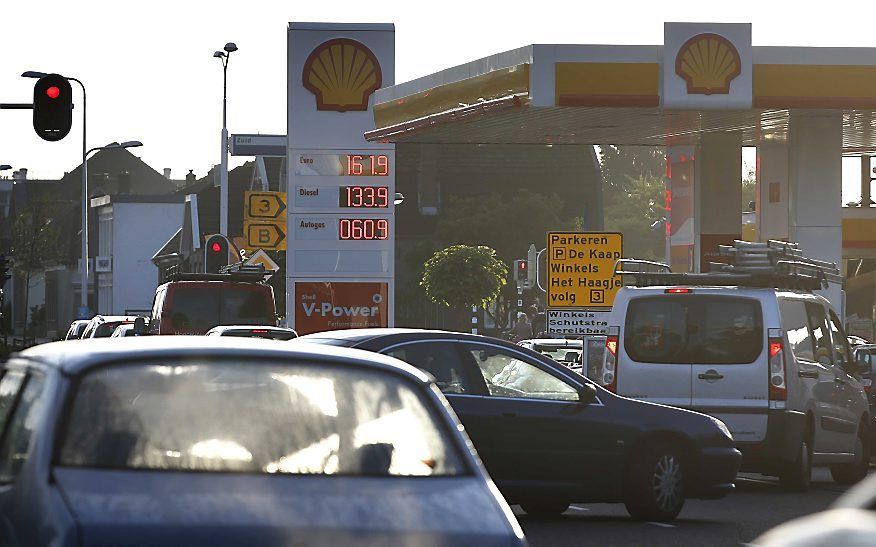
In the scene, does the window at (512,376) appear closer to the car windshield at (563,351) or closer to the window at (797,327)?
the window at (797,327)

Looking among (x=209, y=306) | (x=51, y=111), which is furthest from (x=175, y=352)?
(x=209, y=306)

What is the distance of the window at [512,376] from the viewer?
43.0ft

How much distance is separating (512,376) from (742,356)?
3.44 m

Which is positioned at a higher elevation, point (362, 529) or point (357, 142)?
point (357, 142)

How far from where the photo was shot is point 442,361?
42.7 feet

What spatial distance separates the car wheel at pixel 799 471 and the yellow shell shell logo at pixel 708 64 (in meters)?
10.7

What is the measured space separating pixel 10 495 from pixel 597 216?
67.3 meters

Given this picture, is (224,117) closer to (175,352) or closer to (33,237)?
(33,237)

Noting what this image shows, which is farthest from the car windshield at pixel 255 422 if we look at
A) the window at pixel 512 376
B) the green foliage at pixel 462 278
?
the green foliage at pixel 462 278

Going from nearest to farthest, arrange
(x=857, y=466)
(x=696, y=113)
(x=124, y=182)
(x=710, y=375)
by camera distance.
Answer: (x=710, y=375), (x=857, y=466), (x=696, y=113), (x=124, y=182)

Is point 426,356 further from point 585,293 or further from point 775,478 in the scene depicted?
point 585,293

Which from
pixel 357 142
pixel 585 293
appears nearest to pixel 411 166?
pixel 357 142

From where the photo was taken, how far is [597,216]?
72125 mm

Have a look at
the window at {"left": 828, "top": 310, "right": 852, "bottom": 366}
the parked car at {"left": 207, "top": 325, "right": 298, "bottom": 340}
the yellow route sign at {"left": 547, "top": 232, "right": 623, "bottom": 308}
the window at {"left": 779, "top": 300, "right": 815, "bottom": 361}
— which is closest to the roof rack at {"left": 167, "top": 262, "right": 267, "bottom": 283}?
the yellow route sign at {"left": 547, "top": 232, "right": 623, "bottom": 308}
